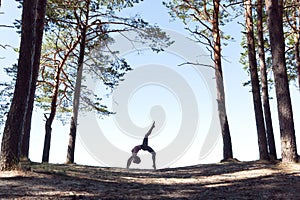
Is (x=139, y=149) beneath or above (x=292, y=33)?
beneath

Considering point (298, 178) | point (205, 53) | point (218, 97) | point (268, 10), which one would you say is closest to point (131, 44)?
point (205, 53)

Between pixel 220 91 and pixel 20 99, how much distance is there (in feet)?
32.3

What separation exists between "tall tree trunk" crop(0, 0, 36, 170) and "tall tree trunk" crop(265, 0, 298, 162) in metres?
6.53

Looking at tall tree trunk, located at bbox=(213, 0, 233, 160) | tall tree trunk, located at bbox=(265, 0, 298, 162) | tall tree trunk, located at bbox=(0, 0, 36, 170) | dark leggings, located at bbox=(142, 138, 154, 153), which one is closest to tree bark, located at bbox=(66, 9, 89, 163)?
dark leggings, located at bbox=(142, 138, 154, 153)

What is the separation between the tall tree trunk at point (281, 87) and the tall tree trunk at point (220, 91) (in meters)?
5.16

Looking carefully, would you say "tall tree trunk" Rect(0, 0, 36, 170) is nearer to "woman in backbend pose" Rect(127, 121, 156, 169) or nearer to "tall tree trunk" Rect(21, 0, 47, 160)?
"tall tree trunk" Rect(21, 0, 47, 160)

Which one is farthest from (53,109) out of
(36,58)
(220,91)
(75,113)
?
(220,91)

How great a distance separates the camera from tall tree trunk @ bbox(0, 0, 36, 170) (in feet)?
20.7

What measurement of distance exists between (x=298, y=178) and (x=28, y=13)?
22.2 ft

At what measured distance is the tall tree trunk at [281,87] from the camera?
27.0 ft

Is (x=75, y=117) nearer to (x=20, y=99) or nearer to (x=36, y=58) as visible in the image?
(x=36, y=58)

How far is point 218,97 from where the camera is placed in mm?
14352

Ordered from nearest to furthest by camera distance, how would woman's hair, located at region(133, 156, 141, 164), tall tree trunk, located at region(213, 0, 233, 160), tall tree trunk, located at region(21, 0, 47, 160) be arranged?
tall tree trunk, located at region(21, 0, 47, 160) → woman's hair, located at region(133, 156, 141, 164) → tall tree trunk, located at region(213, 0, 233, 160)

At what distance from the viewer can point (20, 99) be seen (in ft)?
21.4
